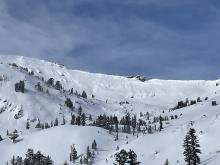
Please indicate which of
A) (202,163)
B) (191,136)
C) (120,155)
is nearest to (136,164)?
(120,155)

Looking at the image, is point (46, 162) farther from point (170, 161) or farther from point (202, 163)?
point (170, 161)

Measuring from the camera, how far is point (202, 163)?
144875mm

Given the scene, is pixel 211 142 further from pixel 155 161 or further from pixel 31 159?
pixel 31 159

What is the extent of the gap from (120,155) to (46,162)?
2612 centimetres

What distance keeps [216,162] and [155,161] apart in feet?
222

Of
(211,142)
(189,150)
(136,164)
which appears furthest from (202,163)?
(211,142)

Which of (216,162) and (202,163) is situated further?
(202,163)

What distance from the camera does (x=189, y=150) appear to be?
138125 mm

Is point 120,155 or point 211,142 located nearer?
point 120,155

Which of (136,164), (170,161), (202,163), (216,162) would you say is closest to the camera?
(136,164)

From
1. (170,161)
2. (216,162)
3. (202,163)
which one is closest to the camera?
(216,162)

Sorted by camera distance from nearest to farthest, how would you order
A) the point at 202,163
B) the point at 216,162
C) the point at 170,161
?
the point at 216,162 → the point at 202,163 → the point at 170,161

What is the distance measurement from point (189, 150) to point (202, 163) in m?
8.93

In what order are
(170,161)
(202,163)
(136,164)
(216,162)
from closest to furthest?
(136,164), (216,162), (202,163), (170,161)
